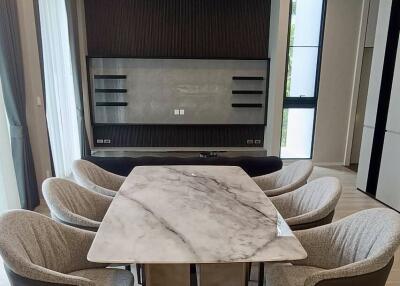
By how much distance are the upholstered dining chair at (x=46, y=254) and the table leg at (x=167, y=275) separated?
7.6 inches

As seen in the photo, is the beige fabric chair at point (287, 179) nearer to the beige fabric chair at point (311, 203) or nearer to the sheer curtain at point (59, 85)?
the beige fabric chair at point (311, 203)

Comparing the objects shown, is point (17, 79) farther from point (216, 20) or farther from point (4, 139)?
point (216, 20)

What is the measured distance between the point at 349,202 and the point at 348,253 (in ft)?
7.99

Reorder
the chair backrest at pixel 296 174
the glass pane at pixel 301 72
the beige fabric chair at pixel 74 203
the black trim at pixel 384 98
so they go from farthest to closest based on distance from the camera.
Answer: the glass pane at pixel 301 72 → the black trim at pixel 384 98 → the chair backrest at pixel 296 174 → the beige fabric chair at pixel 74 203

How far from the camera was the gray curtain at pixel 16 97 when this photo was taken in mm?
2783

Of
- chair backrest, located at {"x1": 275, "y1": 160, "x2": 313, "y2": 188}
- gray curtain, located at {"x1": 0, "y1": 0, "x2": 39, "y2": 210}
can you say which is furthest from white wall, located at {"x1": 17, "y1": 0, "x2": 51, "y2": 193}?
chair backrest, located at {"x1": 275, "y1": 160, "x2": 313, "y2": 188}

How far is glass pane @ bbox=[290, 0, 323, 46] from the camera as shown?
4.98 metres

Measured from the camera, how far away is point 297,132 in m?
5.46

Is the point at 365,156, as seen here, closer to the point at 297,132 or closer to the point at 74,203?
the point at 297,132

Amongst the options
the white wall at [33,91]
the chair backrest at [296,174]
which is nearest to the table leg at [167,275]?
the chair backrest at [296,174]

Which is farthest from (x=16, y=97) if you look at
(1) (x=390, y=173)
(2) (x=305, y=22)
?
(2) (x=305, y=22)

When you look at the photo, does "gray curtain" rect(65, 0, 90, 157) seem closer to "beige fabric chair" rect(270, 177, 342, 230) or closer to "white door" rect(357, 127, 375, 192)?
"beige fabric chair" rect(270, 177, 342, 230)

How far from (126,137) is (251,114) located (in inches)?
95.0

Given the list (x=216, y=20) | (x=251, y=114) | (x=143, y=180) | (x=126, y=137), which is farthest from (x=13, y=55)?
(x=251, y=114)
